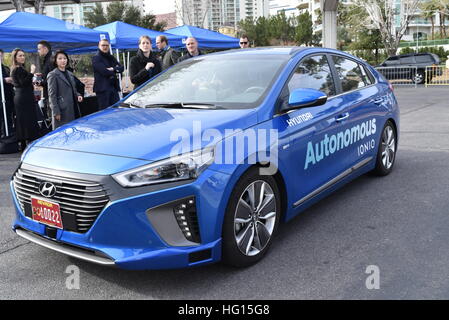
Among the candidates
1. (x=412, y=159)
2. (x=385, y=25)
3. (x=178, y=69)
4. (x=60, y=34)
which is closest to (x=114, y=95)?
(x=60, y=34)

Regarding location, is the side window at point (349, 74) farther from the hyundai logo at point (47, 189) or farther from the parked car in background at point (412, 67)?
the parked car in background at point (412, 67)

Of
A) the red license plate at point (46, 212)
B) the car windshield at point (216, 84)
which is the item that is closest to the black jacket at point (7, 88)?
the car windshield at point (216, 84)

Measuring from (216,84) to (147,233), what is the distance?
1658mm

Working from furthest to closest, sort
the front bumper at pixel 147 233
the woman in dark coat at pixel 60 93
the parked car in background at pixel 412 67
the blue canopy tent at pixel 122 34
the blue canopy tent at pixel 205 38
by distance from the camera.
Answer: the parked car in background at pixel 412 67 → the blue canopy tent at pixel 205 38 → the blue canopy tent at pixel 122 34 → the woman in dark coat at pixel 60 93 → the front bumper at pixel 147 233

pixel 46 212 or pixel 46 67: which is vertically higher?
pixel 46 67

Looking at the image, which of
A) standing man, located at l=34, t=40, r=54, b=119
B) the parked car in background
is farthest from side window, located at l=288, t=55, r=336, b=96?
the parked car in background

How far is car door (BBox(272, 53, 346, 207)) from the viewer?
3.50 meters

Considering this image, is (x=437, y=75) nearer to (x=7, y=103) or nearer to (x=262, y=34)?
(x=7, y=103)

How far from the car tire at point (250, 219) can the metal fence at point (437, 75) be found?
68.2 feet

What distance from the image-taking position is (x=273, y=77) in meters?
3.66

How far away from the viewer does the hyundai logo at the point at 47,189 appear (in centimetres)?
280

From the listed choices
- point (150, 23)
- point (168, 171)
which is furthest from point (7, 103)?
point (150, 23)

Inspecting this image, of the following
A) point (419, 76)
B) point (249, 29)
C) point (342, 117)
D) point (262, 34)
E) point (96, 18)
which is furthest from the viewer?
point (249, 29)

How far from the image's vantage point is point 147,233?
2652mm
